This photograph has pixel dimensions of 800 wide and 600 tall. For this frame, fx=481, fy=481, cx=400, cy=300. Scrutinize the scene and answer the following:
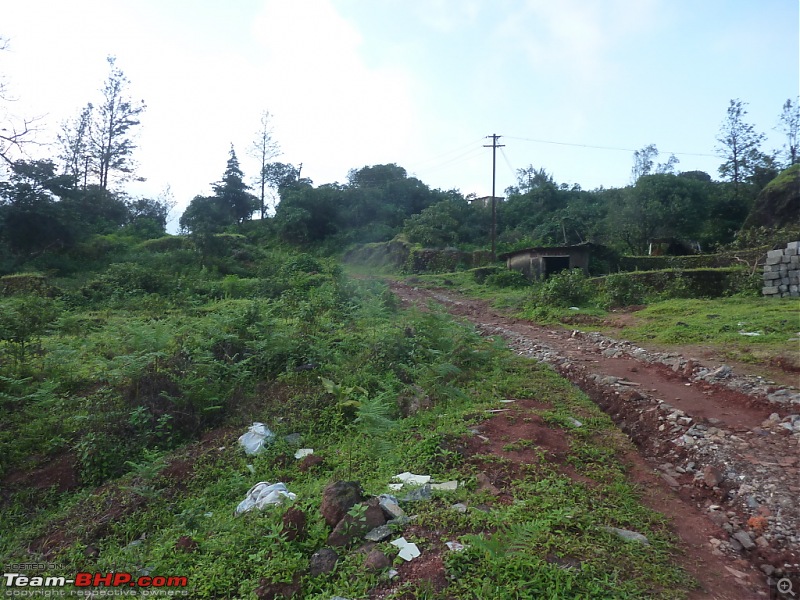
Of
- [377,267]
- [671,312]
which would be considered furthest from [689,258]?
[377,267]

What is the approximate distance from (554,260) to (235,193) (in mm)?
25498

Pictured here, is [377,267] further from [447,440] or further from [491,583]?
[491,583]

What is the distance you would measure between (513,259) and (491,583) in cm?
2401

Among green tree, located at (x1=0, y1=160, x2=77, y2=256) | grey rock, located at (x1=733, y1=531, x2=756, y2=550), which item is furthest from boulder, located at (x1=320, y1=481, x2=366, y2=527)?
green tree, located at (x1=0, y1=160, x2=77, y2=256)

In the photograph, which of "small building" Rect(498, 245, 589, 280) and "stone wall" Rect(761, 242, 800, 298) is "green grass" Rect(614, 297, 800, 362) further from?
"small building" Rect(498, 245, 589, 280)

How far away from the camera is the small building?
2294 centimetres

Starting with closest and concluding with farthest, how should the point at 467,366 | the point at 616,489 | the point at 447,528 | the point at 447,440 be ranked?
1. the point at 447,528
2. the point at 616,489
3. the point at 447,440
4. the point at 467,366

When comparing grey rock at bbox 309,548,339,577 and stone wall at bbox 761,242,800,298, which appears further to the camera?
stone wall at bbox 761,242,800,298

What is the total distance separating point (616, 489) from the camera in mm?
3816

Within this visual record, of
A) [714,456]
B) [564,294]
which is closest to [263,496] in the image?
[714,456]

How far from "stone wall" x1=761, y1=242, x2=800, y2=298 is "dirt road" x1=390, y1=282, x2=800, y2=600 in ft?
25.1

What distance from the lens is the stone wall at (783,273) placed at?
1255cm

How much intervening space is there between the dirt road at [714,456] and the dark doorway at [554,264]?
51.1ft

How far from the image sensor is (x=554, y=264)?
77.1ft
